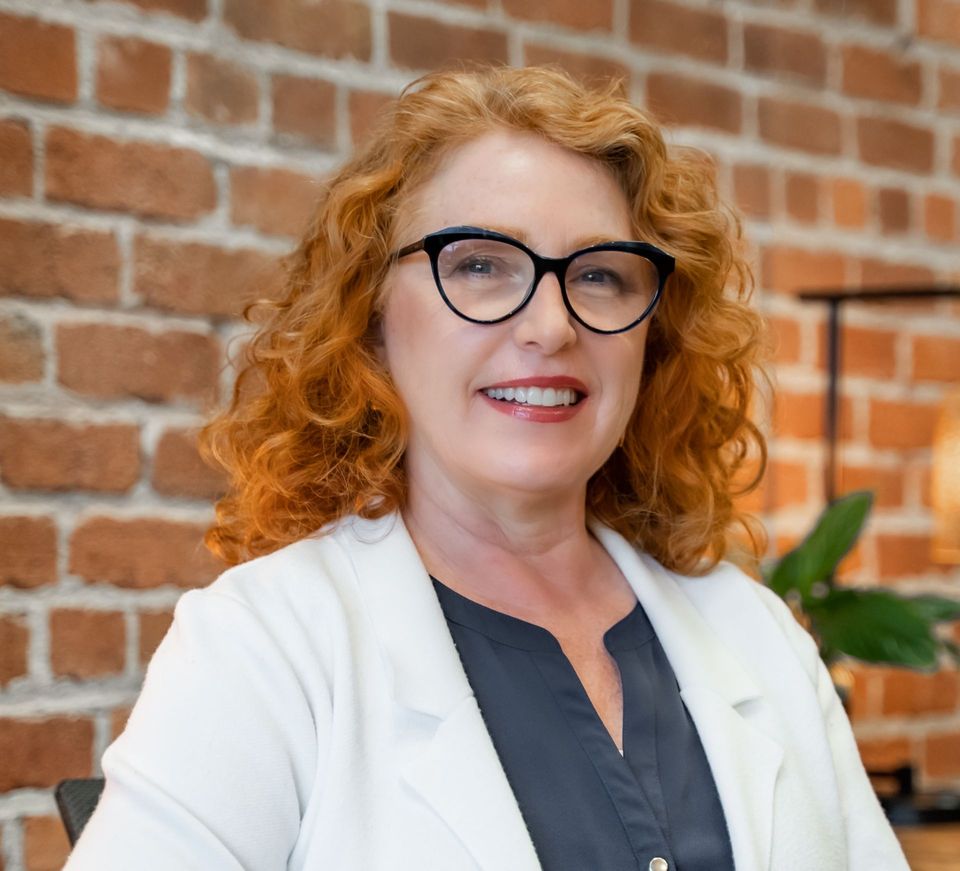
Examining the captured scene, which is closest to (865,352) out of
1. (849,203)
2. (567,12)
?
(849,203)

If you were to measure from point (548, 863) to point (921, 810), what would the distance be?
1030 millimetres

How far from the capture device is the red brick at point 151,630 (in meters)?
1.72

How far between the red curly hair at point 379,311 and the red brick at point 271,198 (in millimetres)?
236

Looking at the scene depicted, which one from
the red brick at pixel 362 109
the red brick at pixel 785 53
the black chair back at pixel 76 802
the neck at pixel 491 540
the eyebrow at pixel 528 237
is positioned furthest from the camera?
the red brick at pixel 785 53

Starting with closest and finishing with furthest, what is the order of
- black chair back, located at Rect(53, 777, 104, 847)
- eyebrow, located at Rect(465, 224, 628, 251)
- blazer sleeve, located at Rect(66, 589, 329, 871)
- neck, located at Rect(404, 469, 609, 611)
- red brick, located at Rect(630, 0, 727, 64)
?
blazer sleeve, located at Rect(66, 589, 329, 871)
black chair back, located at Rect(53, 777, 104, 847)
eyebrow, located at Rect(465, 224, 628, 251)
neck, located at Rect(404, 469, 609, 611)
red brick, located at Rect(630, 0, 727, 64)

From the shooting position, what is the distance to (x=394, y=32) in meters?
1.94

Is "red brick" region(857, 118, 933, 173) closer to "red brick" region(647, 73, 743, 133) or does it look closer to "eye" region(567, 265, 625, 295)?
"red brick" region(647, 73, 743, 133)

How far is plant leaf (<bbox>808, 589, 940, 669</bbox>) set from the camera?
1.81 m

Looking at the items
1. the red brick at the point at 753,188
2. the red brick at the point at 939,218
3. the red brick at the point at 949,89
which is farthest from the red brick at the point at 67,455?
the red brick at the point at 949,89

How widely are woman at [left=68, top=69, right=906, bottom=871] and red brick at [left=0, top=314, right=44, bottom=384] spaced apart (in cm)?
29

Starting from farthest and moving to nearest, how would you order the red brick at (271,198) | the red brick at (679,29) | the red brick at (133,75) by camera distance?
the red brick at (679,29) < the red brick at (271,198) < the red brick at (133,75)

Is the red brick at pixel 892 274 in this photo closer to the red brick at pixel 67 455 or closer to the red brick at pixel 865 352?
the red brick at pixel 865 352

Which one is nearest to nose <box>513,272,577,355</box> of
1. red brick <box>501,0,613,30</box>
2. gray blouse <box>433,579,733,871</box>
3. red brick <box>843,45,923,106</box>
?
gray blouse <box>433,579,733,871</box>

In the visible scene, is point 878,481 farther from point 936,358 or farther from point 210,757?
point 210,757
